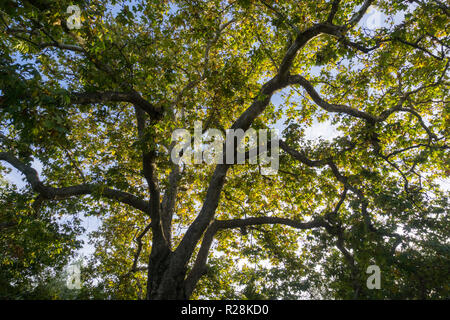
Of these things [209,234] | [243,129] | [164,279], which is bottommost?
[164,279]

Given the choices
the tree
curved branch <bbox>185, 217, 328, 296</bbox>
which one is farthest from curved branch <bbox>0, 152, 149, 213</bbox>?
curved branch <bbox>185, 217, 328, 296</bbox>

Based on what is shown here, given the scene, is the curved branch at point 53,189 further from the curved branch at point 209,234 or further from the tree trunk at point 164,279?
the curved branch at point 209,234

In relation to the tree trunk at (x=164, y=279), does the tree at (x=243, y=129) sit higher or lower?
higher

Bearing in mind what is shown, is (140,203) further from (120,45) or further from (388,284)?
(388,284)

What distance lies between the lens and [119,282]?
8383mm

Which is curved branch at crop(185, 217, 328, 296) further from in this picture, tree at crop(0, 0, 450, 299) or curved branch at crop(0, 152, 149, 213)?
curved branch at crop(0, 152, 149, 213)

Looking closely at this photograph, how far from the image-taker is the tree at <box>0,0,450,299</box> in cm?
439

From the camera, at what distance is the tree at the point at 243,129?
4.39 metres


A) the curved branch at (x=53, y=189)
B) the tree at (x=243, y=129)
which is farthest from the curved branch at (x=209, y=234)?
the curved branch at (x=53, y=189)

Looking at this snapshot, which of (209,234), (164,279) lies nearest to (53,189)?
(164,279)

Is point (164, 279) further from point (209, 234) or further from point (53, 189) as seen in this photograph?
point (53, 189)

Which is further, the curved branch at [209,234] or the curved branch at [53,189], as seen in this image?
the curved branch at [209,234]

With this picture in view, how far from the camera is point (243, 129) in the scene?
258 inches
